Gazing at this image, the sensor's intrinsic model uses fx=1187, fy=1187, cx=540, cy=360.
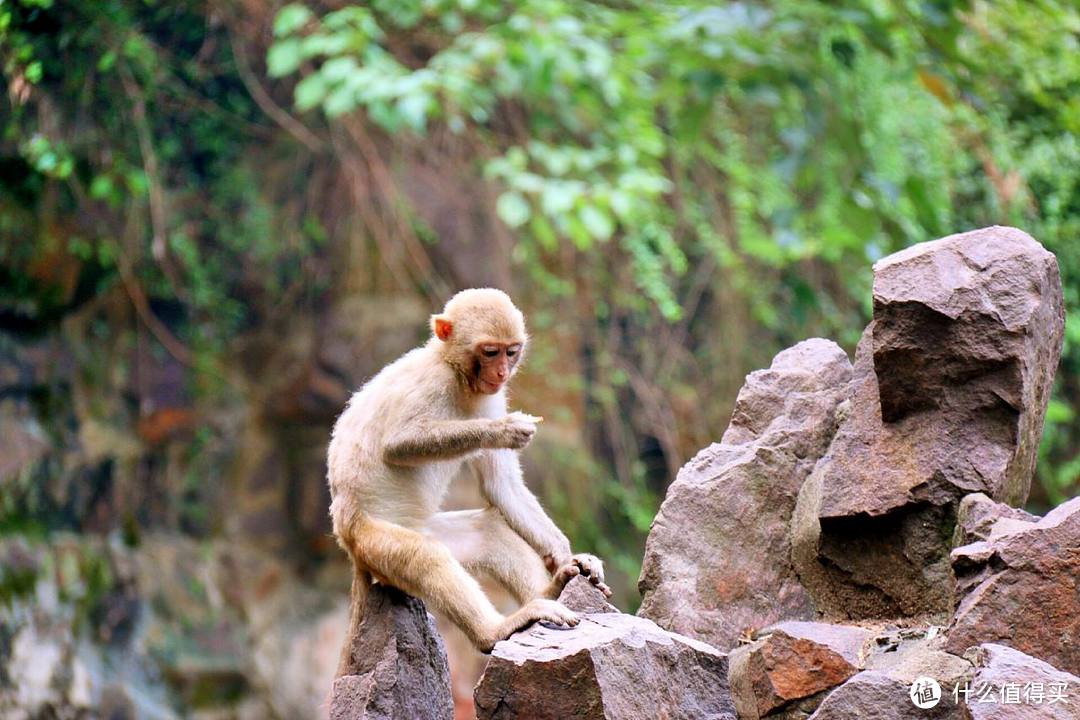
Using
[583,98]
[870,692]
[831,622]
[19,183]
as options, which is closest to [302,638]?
[19,183]

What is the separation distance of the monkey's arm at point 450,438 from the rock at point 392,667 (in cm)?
48

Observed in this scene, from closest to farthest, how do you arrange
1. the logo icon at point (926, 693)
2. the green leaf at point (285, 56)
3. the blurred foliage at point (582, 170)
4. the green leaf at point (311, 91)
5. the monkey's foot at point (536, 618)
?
the logo icon at point (926, 693), the monkey's foot at point (536, 618), the green leaf at point (311, 91), the green leaf at point (285, 56), the blurred foliage at point (582, 170)

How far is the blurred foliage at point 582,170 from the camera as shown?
7.37 metres

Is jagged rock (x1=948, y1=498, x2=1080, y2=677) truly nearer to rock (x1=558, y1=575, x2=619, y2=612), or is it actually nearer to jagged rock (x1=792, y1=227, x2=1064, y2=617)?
jagged rock (x1=792, y1=227, x2=1064, y2=617)

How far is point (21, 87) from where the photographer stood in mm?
6332

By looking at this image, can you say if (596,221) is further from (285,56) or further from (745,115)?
(745,115)

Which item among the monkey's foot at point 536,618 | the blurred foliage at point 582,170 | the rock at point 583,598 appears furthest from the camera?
the blurred foliage at point 582,170

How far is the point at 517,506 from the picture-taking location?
4508mm

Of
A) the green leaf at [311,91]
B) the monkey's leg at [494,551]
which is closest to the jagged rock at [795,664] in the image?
the monkey's leg at [494,551]

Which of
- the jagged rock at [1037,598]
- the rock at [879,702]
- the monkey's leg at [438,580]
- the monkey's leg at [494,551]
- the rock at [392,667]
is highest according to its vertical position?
the jagged rock at [1037,598]

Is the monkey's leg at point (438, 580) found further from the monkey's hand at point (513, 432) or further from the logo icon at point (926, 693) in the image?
the logo icon at point (926, 693)

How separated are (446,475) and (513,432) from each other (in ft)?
2.08

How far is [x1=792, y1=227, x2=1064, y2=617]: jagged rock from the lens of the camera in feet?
12.3

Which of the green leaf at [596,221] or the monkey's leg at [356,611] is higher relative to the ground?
the green leaf at [596,221]
